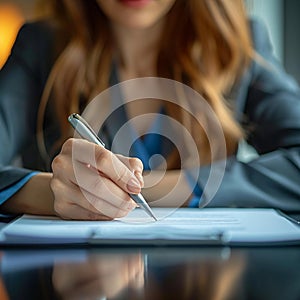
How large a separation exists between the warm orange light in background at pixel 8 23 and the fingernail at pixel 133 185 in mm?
1181

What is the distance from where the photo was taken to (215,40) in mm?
1022

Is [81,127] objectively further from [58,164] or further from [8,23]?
[8,23]

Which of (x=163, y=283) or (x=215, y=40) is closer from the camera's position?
(x=163, y=283)

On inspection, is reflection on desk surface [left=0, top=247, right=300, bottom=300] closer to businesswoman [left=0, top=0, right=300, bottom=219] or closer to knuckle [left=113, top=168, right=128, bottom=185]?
knuckle [left=113, top=168, right=128, bottom=185]

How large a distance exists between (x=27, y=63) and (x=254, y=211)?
0.56m

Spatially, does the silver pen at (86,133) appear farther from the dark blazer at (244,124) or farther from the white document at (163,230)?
the dark blazer at (244,124)

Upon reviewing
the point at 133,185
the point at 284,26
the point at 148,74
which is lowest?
the point at 284,26

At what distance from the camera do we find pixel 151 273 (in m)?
0.41

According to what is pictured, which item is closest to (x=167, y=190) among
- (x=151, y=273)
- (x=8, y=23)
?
(x=151, y=273)

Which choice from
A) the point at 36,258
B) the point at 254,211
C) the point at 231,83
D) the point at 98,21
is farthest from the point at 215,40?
the point at 36,258

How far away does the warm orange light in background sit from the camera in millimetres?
1660

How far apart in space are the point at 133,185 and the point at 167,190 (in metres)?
0.15

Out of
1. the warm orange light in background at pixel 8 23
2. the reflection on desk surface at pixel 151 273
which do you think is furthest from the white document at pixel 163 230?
the warm orange light in background at pixel 8 23

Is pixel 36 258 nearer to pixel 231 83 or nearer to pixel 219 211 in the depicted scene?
pixel 219 211
